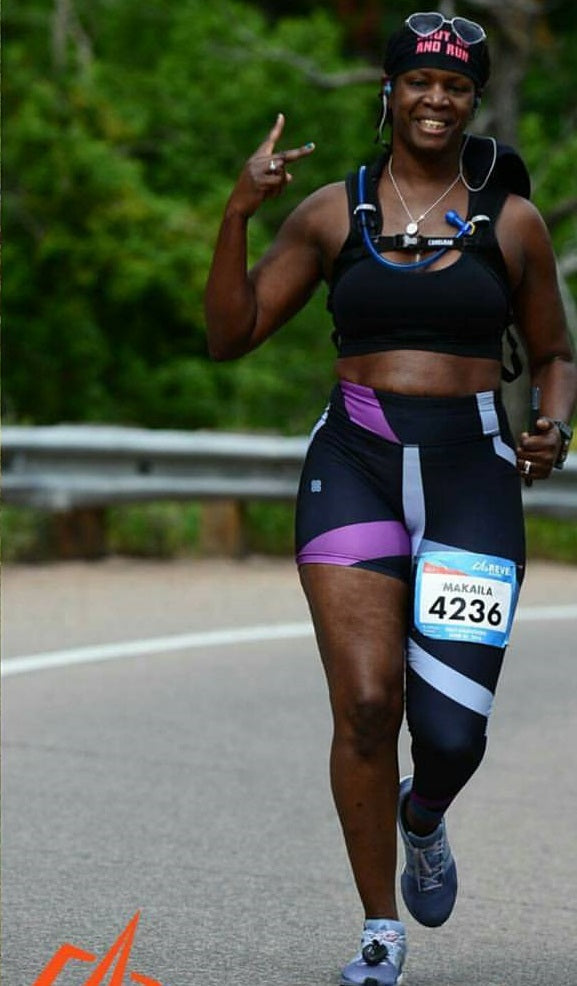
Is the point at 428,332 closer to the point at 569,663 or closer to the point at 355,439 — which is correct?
the point at 355,439

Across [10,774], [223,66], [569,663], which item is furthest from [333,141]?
[10,774]

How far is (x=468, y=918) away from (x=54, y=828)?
1435 mm

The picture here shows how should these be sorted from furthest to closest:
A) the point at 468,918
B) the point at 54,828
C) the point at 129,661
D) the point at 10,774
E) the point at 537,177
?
the point at 537,177 → the point at 129,661 → the point at 10,774 → the point at 54,828 → the point at 468,918

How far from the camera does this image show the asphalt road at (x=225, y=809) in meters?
5.64

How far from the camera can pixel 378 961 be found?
5238mm

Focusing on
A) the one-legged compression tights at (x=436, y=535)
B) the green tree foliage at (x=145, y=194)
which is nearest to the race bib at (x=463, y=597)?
the one-legged compression tights at (x=436, y=535)

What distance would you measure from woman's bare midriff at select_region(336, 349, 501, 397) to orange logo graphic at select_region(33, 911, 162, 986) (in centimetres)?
139

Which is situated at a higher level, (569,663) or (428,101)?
(428,101)

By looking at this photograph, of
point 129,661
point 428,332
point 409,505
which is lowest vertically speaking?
point 129,661

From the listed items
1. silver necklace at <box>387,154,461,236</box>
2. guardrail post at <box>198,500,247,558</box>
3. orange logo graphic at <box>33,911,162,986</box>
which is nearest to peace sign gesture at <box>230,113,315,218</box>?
silver necklace at <box>387,154,461,236</box>

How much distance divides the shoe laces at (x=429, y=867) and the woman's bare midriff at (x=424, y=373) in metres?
1.05

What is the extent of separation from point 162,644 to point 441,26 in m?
5.77

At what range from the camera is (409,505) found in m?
5.34

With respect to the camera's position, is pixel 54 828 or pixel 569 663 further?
pixel 569 663
